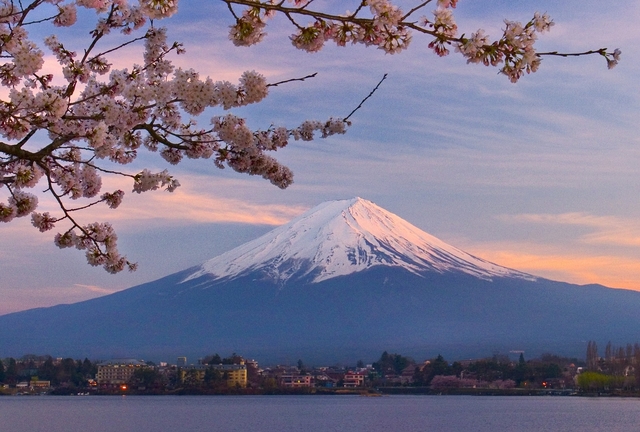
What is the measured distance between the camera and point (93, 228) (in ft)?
14.1

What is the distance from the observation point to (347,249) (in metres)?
136

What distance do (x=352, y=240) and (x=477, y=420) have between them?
98342 mm

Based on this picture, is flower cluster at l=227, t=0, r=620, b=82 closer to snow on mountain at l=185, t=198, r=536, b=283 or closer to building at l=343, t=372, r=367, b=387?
building at l=343, t=372, r=367, b=387

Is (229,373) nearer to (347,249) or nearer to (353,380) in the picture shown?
(353,380)

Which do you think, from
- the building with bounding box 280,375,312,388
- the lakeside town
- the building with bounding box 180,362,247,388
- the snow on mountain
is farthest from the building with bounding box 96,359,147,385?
the snow on mountain

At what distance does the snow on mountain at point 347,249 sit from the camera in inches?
5344

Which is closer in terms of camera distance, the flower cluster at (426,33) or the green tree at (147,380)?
the flower cluster at (426,33)

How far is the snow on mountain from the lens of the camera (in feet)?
445

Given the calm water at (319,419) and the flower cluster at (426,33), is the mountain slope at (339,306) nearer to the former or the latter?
the calm water at (319,419)

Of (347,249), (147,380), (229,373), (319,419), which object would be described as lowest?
(319,419)

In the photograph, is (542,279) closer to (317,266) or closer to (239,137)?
(317,266)

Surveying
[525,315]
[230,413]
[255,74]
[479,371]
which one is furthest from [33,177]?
[525,315]

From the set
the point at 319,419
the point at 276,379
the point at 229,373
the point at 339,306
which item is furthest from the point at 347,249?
the point at 319,419

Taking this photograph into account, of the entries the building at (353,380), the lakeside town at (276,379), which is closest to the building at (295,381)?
the lakeside town at (276,379)
